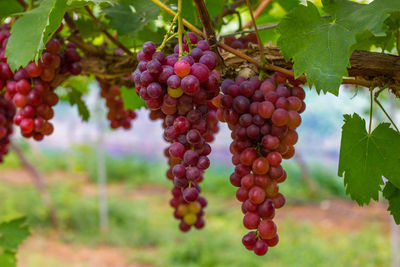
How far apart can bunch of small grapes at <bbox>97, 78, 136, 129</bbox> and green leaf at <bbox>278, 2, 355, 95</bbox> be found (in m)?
0.55

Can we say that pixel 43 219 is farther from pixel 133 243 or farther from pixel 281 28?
pixel 281 28

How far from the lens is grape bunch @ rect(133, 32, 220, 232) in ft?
1.57

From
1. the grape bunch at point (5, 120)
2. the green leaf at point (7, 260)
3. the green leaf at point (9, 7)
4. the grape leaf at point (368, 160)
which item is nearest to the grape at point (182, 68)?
the grape leaf at point (368, 160)

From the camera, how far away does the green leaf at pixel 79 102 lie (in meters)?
1.02

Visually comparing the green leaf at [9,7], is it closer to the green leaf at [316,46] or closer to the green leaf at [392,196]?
the green leaf at [316,46]

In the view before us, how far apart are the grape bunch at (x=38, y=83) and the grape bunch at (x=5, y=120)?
0.51ft

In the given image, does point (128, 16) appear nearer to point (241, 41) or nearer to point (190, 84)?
point (241, 41)

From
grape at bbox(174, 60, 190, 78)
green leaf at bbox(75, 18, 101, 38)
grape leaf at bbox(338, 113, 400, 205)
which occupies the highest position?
green leaf at bbox(75, 18, 101, 38)

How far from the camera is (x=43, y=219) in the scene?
5.59 meters

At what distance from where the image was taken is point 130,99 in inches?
41.6

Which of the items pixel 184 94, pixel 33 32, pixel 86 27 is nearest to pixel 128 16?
pixel 86 27

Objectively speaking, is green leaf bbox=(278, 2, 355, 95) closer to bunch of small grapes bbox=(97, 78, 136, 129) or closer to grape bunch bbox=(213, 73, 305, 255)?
grape bunch bbox=(213, 73, 305, 255)

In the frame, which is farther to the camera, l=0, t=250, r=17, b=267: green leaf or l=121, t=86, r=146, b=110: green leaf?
l=121, t=86, r=146, b=110: green leaf

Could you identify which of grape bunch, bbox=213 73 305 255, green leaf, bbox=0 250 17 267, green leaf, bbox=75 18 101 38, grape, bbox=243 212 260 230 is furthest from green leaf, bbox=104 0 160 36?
green leaf, bbox=0 250 17 267
